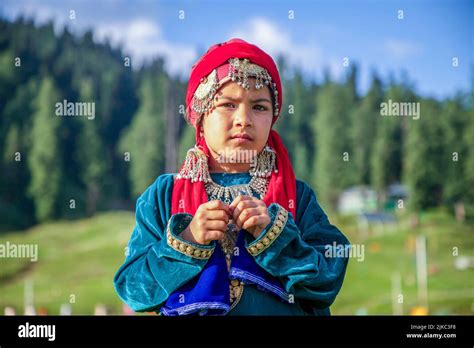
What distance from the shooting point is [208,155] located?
2422mm

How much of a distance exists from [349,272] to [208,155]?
9971 mm

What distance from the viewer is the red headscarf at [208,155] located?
7.68 ft

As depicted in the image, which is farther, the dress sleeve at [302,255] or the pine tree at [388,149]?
the pine tree at [388,149]

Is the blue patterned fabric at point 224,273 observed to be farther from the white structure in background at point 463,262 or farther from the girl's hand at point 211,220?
the white structure in background at point 463,262

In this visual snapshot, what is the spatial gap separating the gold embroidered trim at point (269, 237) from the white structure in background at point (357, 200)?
926 cm

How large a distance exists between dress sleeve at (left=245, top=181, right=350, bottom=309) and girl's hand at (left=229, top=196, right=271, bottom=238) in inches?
1.4

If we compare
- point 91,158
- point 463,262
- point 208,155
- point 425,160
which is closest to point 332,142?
point 425,160

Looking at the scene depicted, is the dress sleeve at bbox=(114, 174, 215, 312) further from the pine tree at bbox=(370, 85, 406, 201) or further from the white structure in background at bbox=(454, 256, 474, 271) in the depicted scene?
the pine tree at bbox=(370, 85, 406, 201)

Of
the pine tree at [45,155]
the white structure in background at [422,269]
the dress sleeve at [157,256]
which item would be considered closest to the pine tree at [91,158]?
Result: the pine tree at [45,155]

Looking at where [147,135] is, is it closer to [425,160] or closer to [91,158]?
[91,158]

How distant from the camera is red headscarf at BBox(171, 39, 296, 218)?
7.68ft

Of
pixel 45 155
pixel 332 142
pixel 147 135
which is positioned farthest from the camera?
pixel 332 142

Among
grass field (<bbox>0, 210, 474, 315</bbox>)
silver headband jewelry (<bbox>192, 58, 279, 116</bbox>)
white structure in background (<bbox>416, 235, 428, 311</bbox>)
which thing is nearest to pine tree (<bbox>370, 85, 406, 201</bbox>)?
grass field (<bbox>0, 210, 474, 315</bbox>)
